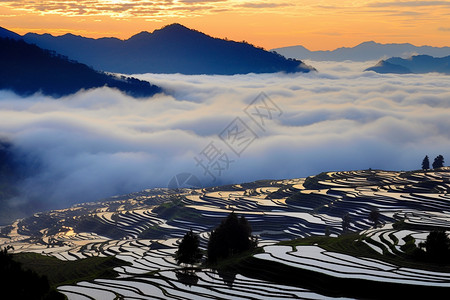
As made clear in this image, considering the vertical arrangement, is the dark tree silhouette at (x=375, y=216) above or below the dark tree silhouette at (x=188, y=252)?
below

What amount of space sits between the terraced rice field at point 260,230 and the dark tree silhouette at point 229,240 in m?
4.21

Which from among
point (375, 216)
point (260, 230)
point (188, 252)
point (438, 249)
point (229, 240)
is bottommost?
point (260, 230)

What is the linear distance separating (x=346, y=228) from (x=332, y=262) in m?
34.8

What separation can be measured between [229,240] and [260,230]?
3338 cm

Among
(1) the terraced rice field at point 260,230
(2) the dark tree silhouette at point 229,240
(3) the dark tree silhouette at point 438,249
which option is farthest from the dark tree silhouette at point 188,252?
(3) the dark tree silhouette at point 438,249

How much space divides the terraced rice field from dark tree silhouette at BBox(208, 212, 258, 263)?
13.8 feet

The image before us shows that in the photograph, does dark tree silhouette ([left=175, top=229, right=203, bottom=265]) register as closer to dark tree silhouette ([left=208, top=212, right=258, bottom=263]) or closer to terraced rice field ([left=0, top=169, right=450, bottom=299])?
terraced rice field ([left=0, top=169, right=450, bottom=299])

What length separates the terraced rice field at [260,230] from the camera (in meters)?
49.4

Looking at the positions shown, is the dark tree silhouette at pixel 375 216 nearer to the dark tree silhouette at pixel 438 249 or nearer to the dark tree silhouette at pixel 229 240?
the dark tree silhouette at pixel 229 240

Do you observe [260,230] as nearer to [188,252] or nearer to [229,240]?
[229,240]

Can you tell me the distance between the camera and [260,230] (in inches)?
3942

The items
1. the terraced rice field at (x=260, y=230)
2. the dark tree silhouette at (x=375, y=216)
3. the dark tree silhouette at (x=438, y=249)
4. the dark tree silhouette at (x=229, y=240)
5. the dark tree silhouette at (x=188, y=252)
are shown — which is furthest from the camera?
the dark tree silhouette at (x=375, y=216)

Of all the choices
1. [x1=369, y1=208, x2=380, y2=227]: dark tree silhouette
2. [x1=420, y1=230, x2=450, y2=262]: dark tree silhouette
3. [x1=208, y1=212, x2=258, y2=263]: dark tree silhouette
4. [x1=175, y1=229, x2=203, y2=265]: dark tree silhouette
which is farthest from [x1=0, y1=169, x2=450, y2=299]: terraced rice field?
[x1=208, y1=212, x2=258, y2=263]: dark tree silhouette

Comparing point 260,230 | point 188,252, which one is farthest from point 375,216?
point 188,252
